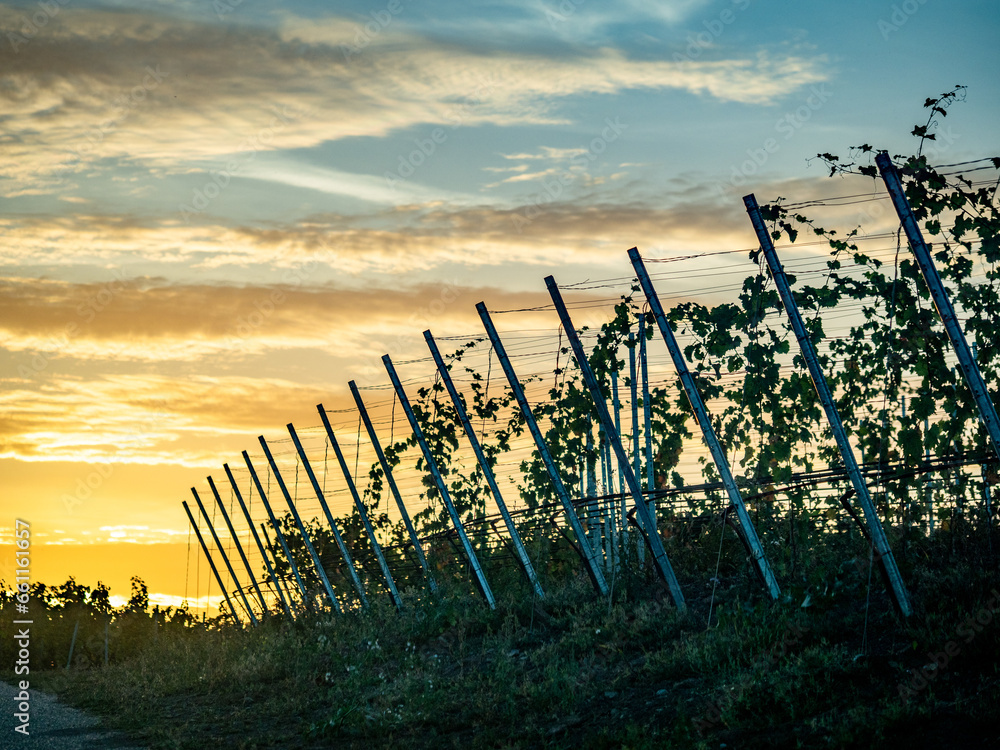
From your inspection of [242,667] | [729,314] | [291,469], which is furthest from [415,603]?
[729,314]

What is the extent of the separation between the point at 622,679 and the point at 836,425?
3168 mm

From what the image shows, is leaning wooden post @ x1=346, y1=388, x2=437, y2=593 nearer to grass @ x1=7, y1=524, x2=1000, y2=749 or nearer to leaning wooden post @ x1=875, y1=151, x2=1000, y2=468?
grass @ x1=7, y1=524, x2=1000, y2=749

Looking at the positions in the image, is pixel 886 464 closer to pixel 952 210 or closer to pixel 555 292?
pixel 952 210

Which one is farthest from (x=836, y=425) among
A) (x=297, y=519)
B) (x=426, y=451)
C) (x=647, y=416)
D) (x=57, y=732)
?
(x=297, y=519)

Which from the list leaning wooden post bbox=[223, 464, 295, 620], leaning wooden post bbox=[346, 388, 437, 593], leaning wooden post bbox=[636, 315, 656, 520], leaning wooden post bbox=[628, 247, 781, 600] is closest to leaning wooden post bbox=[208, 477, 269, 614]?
leaning wooden post bbox=[223, 464, 295, 620]

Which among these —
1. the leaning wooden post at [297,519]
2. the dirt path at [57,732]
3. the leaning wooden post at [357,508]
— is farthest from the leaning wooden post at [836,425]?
Answer: the leaning wooden post at [297,519]

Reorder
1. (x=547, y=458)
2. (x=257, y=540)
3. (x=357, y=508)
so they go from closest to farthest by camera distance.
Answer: (x=547, y=458) < (x=357, y=508) < (x=257, y=540)

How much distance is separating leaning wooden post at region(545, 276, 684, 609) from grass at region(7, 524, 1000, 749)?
0.43 m

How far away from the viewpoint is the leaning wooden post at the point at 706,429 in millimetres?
9375

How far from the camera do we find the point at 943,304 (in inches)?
285

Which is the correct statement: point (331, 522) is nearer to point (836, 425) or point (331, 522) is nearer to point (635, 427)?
point (635, 427)

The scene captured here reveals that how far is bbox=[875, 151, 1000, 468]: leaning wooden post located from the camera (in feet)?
23.3

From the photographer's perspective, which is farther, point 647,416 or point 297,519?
point 297,519

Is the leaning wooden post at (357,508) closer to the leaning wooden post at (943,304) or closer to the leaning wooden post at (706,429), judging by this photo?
the leaning wooden post at (706,429)
